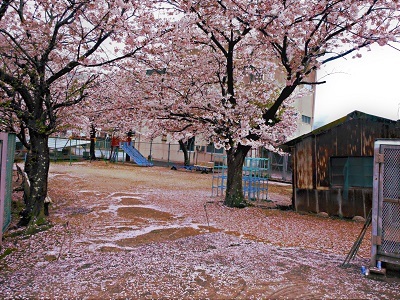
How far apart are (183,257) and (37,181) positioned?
441 centimetres

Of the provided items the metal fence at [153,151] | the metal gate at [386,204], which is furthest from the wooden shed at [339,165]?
the metal fence at [153,151]

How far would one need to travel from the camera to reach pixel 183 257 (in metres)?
6.02

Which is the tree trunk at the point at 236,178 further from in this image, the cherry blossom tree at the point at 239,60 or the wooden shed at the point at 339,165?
the wooden shed at the point at 339,165

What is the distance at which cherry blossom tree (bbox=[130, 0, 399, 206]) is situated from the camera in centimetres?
922

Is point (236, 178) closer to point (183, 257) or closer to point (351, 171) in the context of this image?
point (351, 171)

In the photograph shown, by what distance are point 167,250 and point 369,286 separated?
3487 mm

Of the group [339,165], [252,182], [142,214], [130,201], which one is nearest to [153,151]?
[252,182]

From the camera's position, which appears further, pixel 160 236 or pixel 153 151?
pixel 153 151

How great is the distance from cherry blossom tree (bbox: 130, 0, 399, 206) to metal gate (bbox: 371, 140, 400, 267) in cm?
482

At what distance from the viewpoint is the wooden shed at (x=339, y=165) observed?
1080cm

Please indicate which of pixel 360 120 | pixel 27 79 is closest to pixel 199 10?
pixel 27 79

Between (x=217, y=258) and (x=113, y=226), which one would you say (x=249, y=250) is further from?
(x=113, y=226)

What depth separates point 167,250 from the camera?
6457 millimetres

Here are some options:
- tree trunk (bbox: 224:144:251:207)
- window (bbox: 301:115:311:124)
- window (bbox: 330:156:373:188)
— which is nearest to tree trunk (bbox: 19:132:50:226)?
tree trunk (bbox: 224:144:251:207)
